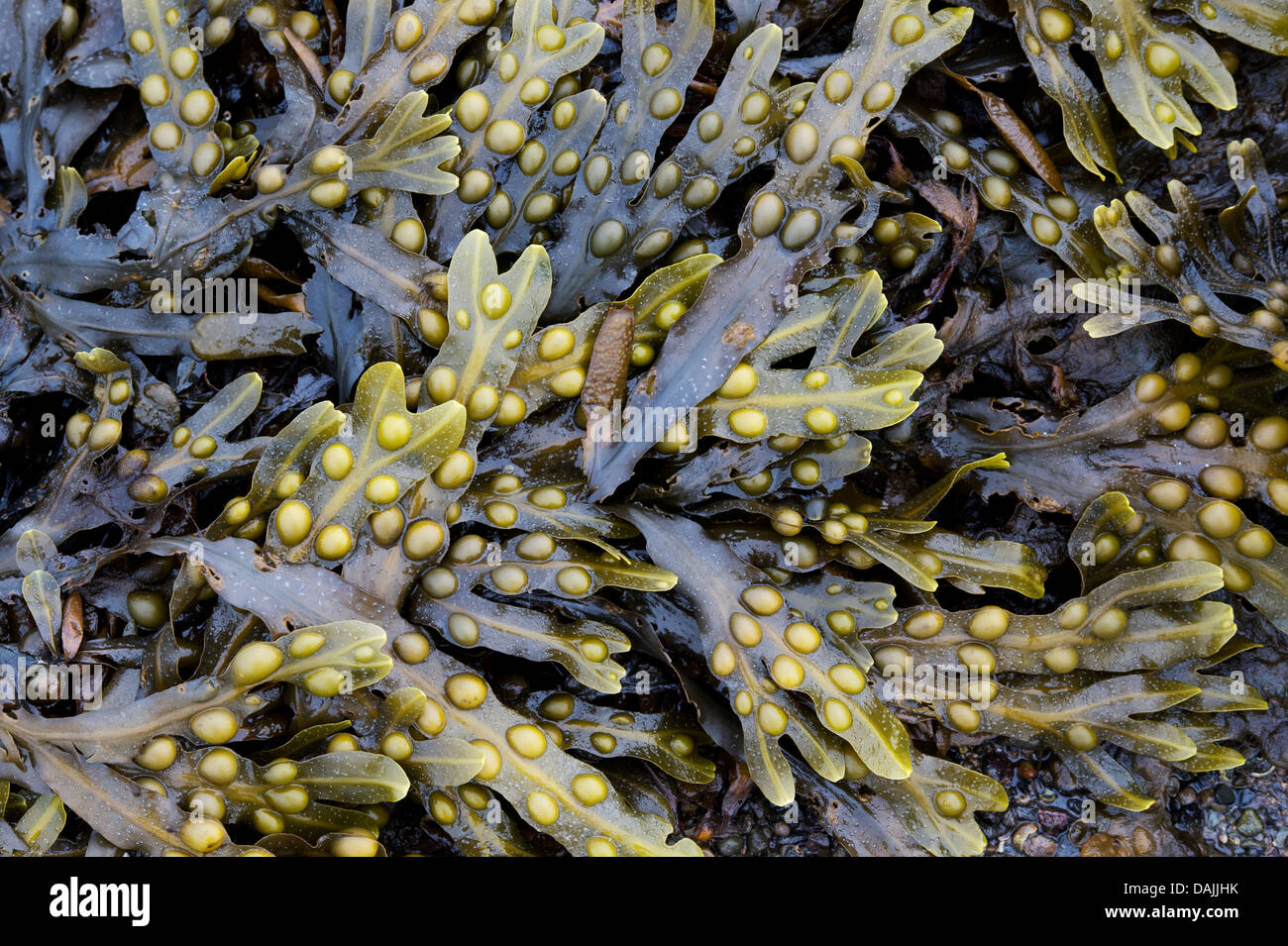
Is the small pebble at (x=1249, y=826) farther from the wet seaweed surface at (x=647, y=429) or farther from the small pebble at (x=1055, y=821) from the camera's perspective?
the small pebble at (x=1055, y=821)

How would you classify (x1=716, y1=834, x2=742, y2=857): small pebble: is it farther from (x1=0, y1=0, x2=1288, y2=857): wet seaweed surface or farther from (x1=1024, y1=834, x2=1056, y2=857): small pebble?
(x1=1024, y1=834, x2=1056, y2=857): small pebble

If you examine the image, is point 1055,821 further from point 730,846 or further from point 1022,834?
point 730,846

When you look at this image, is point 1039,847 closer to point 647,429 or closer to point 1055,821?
point 1055,821

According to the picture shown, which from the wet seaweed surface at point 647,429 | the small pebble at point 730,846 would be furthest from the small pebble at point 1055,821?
the small pebble at point 730,846

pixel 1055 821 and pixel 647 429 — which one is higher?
pixel 647 429

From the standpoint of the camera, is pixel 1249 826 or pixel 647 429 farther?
pixel 1249 826

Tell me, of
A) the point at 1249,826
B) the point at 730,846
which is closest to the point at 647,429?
the point at 730,846
